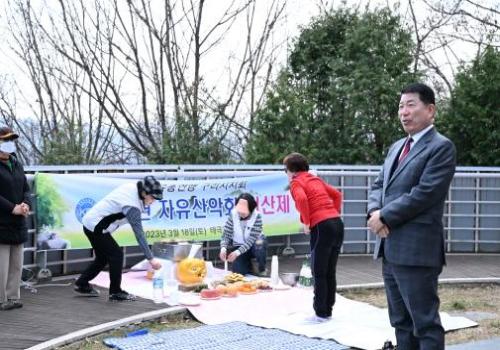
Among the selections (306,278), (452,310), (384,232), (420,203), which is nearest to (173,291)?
(306,278)

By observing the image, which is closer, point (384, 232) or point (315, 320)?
point (384, 232)

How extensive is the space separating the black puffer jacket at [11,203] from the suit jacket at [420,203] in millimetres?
4326

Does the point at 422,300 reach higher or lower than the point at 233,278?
higher

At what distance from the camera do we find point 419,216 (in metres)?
4.21

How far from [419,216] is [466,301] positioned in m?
4.30

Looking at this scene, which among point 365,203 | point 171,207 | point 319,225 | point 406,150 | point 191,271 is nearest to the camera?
point 406,150

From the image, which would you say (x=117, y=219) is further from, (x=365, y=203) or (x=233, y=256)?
(x=365, y=203)

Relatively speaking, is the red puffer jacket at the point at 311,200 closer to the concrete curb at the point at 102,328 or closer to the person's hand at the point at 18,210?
the concrete curb at the point at 102,328

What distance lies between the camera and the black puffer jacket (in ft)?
22.9

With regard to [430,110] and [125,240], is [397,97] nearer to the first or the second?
[125,240]

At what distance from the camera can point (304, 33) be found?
55.5 feet

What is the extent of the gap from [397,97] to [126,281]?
861 cm

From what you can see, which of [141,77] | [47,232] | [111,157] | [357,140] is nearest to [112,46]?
[141,77]

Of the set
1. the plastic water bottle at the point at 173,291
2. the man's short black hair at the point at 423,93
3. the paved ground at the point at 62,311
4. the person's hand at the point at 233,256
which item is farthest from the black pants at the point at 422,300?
the person's hand at the point at 233,256
